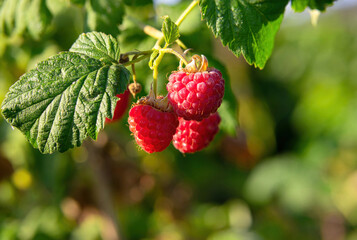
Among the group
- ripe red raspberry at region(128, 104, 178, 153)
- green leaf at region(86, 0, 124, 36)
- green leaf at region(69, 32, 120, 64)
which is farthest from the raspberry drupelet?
green leaf at region(86, 0, 124, 36)

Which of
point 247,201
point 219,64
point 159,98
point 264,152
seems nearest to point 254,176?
point 247,201

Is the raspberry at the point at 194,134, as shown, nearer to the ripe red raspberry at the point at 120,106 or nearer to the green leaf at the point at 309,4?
the ripe red raspberry at the point at 120,106

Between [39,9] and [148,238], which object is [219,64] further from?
[148,238]

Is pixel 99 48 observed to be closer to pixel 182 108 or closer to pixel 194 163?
pixel 182 108

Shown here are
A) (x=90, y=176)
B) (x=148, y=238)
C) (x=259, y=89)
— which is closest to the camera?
(x=90, y=176)

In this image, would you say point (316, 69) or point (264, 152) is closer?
→ point (264, 152)

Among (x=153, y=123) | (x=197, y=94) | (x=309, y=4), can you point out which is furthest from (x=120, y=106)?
(x=309, y=4)
